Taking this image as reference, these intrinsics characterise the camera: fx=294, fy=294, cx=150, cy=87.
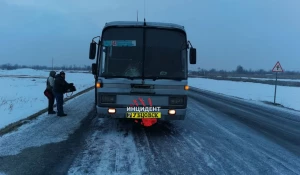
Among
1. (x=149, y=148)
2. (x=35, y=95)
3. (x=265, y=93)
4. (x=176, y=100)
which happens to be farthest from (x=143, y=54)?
(x=265, y=93)

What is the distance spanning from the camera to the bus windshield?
25.2 feet

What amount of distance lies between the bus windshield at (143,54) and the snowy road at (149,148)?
1692 millimetres

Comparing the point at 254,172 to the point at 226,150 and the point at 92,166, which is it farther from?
the point at 92,166

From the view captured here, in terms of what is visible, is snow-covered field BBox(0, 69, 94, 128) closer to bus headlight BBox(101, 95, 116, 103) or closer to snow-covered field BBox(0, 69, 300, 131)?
snow-covered field BBox(0, 69, 300, 131)

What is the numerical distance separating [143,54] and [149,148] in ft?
8.39

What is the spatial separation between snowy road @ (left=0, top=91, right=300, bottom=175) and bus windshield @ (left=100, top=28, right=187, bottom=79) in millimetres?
1692

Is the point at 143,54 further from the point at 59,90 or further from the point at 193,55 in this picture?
the point at 59,90

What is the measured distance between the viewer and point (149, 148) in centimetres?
655

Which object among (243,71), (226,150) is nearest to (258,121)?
(226,150)

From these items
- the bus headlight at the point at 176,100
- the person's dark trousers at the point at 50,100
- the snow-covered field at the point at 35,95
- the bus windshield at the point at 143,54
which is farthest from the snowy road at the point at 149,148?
the snow-covered field at the point at 35,95

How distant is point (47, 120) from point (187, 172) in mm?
6482

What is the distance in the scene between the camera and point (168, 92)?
24.6ft

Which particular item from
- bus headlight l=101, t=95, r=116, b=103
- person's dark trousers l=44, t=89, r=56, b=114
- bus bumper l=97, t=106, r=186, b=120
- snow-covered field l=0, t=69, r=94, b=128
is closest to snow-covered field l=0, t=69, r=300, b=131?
snow-covered field l=0, t=69, r=94, b=128

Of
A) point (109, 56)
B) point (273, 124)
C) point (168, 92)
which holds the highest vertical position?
point (109, 56)
